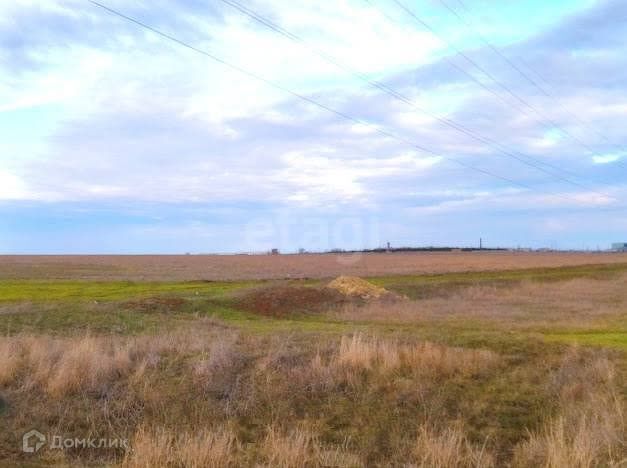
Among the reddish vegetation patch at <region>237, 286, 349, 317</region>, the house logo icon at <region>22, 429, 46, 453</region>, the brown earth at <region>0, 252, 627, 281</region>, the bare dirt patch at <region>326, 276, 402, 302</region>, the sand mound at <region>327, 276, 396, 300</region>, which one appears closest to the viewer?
the house logo icon at <region>22, 429, 46, 453</region>

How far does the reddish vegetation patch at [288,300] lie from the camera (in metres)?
37.5

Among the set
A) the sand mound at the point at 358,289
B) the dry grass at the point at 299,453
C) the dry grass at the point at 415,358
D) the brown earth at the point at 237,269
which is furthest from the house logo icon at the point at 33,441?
the brown earth at the point at 237,269

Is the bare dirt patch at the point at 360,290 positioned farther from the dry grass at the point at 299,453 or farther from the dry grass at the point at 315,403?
the dry grass at the point at 299,453

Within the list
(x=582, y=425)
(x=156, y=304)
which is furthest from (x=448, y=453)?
(x=156, y=304)

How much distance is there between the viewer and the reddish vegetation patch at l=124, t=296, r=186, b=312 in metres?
32.4

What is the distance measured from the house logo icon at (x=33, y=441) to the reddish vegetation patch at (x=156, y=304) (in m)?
20.8

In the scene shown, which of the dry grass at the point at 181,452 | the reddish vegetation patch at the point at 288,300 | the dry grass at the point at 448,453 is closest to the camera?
the dry grass at the point at 181,452

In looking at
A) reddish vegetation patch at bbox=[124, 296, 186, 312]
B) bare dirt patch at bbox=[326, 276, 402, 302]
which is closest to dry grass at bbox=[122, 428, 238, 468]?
reddish vegetation patch at bbox=[124, 296, 186, 312]

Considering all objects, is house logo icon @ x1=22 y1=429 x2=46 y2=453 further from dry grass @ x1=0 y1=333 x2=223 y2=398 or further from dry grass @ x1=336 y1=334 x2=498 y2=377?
dry grass @ x1=336 y1=334 x2=498 y2=377

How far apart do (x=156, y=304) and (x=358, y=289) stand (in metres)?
16.3

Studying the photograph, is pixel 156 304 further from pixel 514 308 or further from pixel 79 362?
pixel 514 308

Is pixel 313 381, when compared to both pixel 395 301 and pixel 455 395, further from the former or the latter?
pixel 395 301

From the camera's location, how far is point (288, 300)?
130 feet

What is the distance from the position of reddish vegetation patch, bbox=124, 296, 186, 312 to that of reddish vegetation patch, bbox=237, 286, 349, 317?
4144 millimetres
